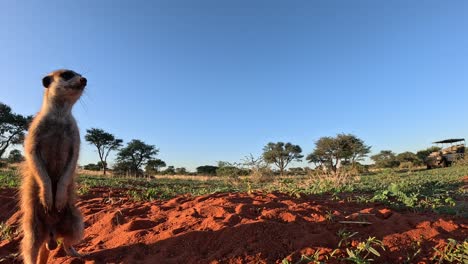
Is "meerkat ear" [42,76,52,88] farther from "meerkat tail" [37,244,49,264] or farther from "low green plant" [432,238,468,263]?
"low green plant" [432,238,468,263]

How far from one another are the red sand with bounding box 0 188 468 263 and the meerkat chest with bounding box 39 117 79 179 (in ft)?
3.09

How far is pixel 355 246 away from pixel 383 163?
38.4 meters

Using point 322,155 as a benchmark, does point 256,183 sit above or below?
below

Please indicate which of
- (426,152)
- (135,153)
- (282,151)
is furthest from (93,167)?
(426,152)

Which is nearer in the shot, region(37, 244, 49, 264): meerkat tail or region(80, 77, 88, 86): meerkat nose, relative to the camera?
region(37, 244, 49, 264): meerkat tail

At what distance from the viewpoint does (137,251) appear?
3377mm

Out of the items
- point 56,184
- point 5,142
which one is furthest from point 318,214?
point 5,142

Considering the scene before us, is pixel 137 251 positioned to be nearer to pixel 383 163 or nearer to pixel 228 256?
pixel 228 256

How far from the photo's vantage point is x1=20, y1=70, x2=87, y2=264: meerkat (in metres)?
3.30

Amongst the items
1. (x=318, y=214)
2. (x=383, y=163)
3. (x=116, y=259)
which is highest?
(x=383, y=163)

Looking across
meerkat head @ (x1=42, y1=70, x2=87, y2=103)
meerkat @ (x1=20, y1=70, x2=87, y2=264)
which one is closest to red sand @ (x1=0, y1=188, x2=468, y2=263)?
meerkat @ (x1=20, y1=70, x2=87, y2=264)

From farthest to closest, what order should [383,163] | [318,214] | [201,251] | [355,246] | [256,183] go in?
1. [383,163]
2. [256,183]
3. [318,214]
4. [201,251]
5. [355,246]

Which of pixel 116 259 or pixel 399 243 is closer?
pixel 399 243

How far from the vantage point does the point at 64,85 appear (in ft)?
11.8
